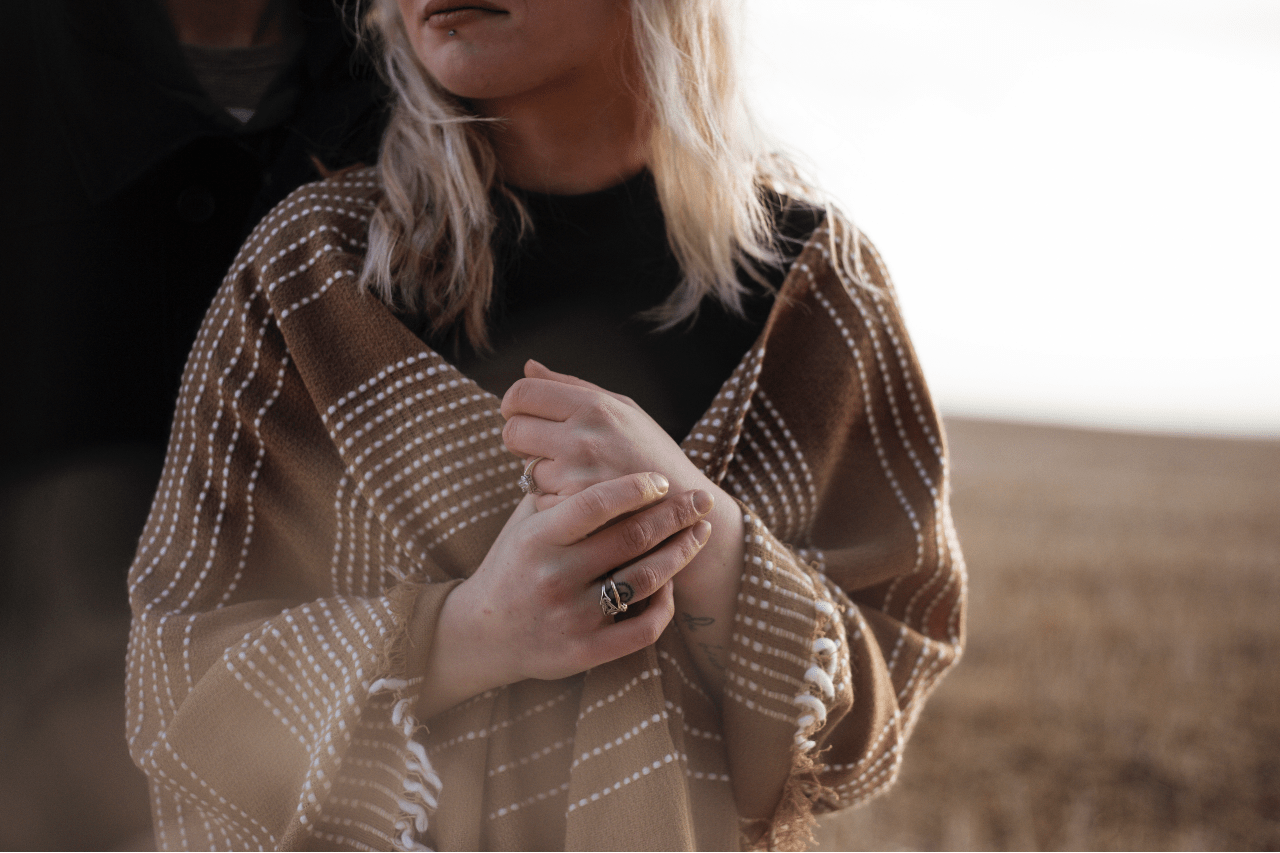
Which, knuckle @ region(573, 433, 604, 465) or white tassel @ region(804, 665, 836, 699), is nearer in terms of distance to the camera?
knuckle @ region(573, 433, 604, 465)

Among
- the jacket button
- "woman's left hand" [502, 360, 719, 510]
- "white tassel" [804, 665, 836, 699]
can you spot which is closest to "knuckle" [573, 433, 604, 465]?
"woman's left hand" [502, 360, 719, 510]

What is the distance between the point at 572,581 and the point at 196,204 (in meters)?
1.12

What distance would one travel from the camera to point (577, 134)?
147cm

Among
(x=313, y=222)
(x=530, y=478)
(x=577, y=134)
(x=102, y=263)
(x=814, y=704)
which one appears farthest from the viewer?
(x=102, y=263)

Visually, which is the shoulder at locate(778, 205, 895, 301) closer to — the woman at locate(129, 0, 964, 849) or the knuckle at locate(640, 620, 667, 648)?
the woman at locate(129, 0, 964, 849)

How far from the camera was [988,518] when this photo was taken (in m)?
9.82

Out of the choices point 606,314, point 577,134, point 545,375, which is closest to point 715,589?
point 545,375

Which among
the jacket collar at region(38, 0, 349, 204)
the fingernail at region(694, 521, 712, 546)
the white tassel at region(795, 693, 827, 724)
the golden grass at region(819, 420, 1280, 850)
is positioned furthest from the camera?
the golden grass at region(819, 420, 1280, 850)

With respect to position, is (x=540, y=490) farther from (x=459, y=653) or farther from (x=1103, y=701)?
(x=1103, y=701)

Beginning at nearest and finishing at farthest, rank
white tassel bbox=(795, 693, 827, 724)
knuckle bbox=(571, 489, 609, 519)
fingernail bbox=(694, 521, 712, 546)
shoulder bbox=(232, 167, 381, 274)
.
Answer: knuckle bbox=(571, 489, 609, 519)
fingernail bbox=(694, 521, 712, 546)
white tassel bbox=(795, 693, 827, 724)
shoulder bbox=(232, 167, 381, 274)

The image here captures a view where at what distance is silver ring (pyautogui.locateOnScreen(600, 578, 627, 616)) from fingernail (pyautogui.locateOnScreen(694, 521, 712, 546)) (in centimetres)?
13

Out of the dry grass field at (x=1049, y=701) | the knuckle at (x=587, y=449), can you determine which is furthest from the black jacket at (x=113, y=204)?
the knuckle at (x=587, y=449)

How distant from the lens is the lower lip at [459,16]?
125 cm

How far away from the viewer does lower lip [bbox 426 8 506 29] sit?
1.25 meters
